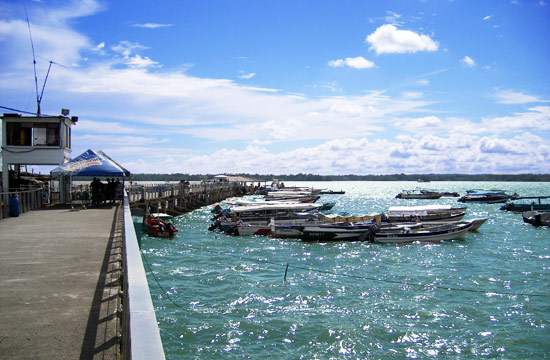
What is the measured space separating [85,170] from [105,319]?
19.5 m

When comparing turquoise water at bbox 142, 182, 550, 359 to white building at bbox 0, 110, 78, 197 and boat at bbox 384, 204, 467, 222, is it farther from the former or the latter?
boat at bbox 384, 204, 467, 222

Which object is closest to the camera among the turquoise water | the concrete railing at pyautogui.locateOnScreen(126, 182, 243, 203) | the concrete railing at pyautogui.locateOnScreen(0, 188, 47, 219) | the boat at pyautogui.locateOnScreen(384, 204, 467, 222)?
the turquoise water

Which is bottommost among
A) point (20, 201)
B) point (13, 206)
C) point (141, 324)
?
point (141, 324)

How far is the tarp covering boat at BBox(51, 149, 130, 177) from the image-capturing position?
23.0 metres

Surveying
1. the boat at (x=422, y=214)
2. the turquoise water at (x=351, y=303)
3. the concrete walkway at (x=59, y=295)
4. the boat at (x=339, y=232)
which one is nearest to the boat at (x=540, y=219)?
the boat at (x=422, y=214)

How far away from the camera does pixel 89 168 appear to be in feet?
76.9

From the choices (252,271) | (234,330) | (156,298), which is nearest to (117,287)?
(234,330)

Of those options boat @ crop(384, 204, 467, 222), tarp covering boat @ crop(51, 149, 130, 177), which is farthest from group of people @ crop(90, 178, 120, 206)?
boat @ crop(384, 204, 467, 222)

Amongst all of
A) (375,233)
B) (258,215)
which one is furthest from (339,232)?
(258,215)

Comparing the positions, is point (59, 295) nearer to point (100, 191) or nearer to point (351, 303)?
point (351, 303)

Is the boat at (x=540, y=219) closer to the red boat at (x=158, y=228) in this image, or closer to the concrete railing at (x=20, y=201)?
the red boat at (x=158, y=228)

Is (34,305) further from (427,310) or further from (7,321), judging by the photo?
(427,310)

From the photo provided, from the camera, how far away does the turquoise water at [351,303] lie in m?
11.9

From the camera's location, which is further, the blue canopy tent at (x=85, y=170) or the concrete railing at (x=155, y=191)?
the concrete railing at (x=155, y=191)
